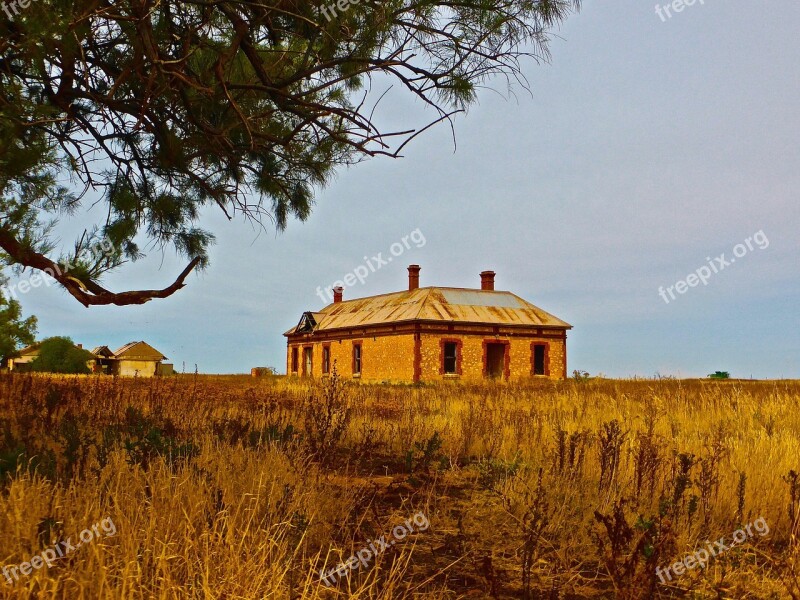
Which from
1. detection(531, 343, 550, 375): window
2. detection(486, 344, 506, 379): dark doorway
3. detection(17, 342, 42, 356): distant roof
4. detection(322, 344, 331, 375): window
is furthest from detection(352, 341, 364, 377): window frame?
detection(17, 342, 42, 356): distant roof

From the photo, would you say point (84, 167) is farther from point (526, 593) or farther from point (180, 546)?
point (526, 593)

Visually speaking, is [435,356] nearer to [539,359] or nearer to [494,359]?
[494,359]

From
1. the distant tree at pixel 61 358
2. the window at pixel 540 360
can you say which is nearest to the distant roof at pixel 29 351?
the distant tree at pixel 61 358

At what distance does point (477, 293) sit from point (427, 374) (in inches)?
214

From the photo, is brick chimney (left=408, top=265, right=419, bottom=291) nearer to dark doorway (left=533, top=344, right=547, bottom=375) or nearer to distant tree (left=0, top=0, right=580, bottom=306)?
dark doorway (left=533, top=344, right=547, bottom=375)

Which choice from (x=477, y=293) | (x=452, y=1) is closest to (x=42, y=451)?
(x=452, y=1)

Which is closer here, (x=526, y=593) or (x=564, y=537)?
(x=526, y=593)

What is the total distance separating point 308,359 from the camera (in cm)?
3422

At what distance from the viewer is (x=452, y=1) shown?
473cm

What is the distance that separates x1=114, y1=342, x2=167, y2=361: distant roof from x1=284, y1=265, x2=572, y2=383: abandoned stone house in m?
19.0

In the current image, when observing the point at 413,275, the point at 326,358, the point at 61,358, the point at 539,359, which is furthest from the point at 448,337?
the point at 61,358

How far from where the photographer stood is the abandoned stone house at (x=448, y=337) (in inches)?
1001

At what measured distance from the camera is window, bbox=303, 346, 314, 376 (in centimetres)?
3366

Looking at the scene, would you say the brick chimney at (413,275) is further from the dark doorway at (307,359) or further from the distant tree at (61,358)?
the distant tree at (61,358)
